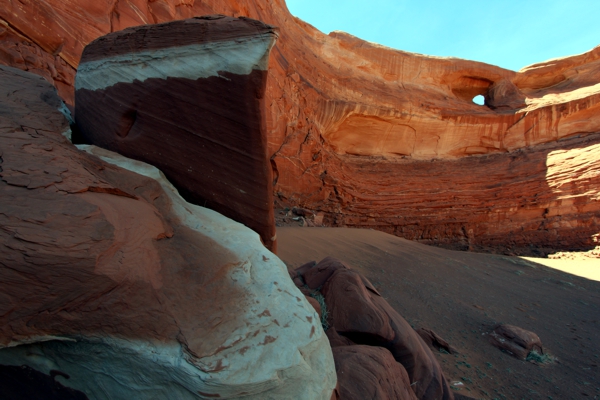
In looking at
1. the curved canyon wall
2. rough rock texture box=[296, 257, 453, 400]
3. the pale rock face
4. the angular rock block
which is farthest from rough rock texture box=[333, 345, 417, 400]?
the curved canyon wall

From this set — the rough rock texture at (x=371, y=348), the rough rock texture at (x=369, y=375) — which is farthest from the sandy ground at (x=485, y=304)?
the rough rock texture at (x=369, y=375)

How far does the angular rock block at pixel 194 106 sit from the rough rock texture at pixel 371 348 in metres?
0.74

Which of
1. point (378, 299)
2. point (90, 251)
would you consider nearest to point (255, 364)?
point (90, 251)

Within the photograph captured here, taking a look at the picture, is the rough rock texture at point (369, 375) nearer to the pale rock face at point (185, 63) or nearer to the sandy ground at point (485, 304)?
the sandy ground at point (485, 304)

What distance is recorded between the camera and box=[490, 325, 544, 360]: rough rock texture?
294 centimetres

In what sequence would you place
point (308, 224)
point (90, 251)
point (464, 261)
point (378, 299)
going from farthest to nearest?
point (308, 224), point (464, 261), point (378, 299), point (90, 251)

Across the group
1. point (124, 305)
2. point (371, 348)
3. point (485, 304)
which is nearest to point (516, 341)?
point (485, 304)

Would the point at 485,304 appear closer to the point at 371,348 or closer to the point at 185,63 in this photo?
the point at 371,348

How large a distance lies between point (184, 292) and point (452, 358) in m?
2.47

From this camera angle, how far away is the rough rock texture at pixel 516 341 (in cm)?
294

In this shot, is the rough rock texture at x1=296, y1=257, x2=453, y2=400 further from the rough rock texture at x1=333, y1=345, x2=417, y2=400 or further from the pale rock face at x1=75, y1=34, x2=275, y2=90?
the pale rock face at x1=75, y1=34, x2=275, y2=90

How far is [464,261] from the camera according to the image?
6.64 metres

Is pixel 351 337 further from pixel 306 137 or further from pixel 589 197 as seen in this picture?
pixel 589 197

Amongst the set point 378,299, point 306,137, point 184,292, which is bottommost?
point 378,299
